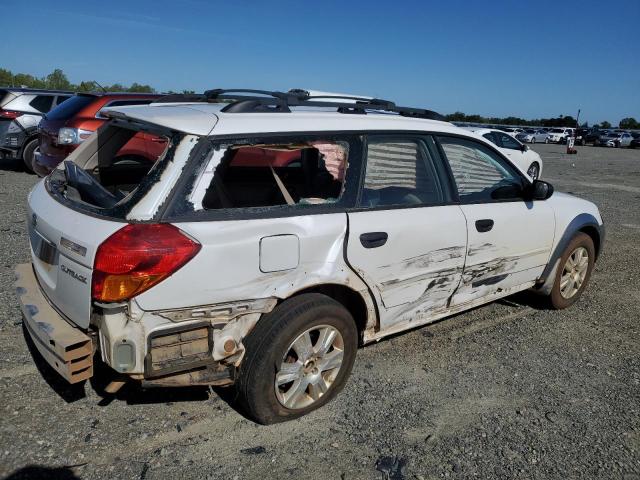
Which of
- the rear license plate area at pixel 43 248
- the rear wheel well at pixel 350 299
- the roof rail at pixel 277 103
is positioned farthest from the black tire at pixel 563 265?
the rear license plate area at pixel 43 248

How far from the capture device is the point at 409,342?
13.8ft

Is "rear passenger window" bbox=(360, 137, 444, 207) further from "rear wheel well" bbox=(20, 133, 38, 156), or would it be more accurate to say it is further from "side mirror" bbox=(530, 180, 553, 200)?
"rear wheel well" bbox=(20, 133, 38, 156)

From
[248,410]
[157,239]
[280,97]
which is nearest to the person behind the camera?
[157,239]

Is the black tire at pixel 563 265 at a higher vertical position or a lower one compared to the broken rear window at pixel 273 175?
lower

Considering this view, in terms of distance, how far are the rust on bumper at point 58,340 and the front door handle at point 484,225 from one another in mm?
2551

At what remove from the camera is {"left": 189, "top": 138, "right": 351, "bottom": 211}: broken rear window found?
2.78 m

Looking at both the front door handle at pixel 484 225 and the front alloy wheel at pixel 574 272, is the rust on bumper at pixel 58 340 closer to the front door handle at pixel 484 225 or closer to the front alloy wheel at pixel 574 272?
the front door handle at pixel 484 225

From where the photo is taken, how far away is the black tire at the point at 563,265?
4711 millimetres

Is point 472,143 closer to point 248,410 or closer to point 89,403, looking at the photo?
point 248,410

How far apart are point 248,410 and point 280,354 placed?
0.39 metres

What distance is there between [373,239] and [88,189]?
64.9 inches

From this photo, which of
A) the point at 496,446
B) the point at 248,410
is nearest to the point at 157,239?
the point at 248,410

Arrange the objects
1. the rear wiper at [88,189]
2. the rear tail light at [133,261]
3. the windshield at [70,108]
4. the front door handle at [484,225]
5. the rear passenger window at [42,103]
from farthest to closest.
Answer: the rear passenger window at [42,103], the windshield at [70,108], the front door handle at [484,225], the rear wiper at [88,189], the rear tail light at [133,261]

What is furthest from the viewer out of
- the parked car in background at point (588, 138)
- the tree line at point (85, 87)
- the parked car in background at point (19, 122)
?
the parked car in background at point (588, 138)
